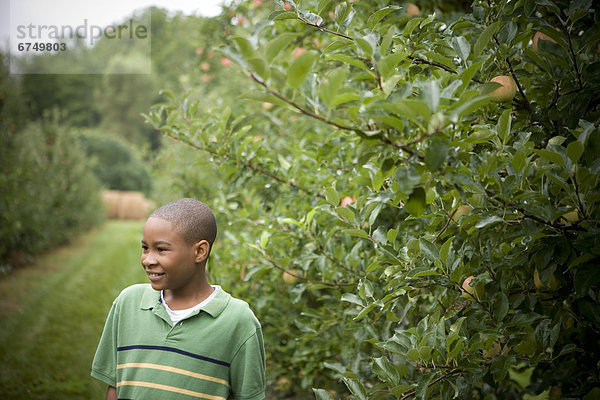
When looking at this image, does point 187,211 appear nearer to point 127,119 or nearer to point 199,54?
point 199,54

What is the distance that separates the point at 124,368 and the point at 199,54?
416cm

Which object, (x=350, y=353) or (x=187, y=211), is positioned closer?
(x=187, y=211)

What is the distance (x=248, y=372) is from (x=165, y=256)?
0.34 metres

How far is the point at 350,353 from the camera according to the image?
189 centimetres

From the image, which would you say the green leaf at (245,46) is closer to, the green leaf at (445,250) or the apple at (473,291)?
the green leaf at (445,250)

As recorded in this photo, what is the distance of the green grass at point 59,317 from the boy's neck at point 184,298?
2484mm

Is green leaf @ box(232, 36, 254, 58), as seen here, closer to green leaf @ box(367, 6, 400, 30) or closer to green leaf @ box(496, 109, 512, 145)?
green leaf @ box(367, 6, 400, 30)

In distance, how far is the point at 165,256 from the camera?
4.02 feet

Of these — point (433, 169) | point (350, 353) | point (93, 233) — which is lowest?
point (93, 233)

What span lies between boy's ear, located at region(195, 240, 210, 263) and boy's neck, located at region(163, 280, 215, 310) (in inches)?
2.9

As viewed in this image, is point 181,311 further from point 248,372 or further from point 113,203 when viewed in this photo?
point 113,203

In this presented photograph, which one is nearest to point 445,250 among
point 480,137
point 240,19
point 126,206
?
point 480,137

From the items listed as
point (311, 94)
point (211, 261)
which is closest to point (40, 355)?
point (211, 261)

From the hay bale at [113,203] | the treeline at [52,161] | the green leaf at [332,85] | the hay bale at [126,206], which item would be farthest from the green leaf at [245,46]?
the hay bale at [113,203]
